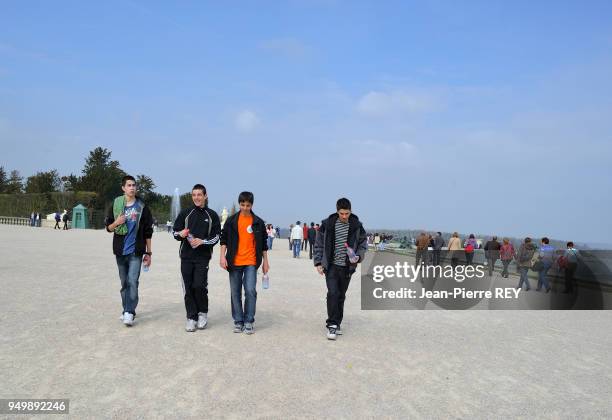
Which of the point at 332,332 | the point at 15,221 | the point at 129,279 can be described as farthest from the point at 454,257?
the point at 15,221

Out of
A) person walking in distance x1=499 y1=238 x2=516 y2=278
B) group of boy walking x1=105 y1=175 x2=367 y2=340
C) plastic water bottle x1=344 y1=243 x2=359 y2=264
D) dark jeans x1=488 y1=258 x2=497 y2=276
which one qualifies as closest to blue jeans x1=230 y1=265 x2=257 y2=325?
group of boy walking x1=105 y1=175 x2=367 y2=340

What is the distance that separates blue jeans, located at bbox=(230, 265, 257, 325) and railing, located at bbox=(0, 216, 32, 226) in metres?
56.8

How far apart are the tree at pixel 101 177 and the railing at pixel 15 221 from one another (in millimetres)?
17121

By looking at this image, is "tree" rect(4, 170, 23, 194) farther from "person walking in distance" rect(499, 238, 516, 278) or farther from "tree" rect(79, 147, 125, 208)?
"person walking in distance" rect(499, 238, 516, 278)

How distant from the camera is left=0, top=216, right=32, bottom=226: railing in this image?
185ft

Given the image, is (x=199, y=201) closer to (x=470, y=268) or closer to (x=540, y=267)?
(x=470, y=268)

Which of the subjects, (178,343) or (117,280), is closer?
(178,343)

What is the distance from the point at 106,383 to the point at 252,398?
4.32ft

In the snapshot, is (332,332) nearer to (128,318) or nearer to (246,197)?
(246,197)

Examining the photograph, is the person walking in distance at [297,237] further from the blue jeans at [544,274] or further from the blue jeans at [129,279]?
the blue jeans at [129,279]

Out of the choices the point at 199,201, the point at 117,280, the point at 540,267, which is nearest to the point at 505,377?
the point at 199,201

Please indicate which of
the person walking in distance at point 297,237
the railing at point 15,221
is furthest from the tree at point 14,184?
the person walking in distance at point 297,237

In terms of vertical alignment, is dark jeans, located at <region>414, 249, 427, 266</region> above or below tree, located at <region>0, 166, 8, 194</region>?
below

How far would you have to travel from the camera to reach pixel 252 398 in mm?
4289
